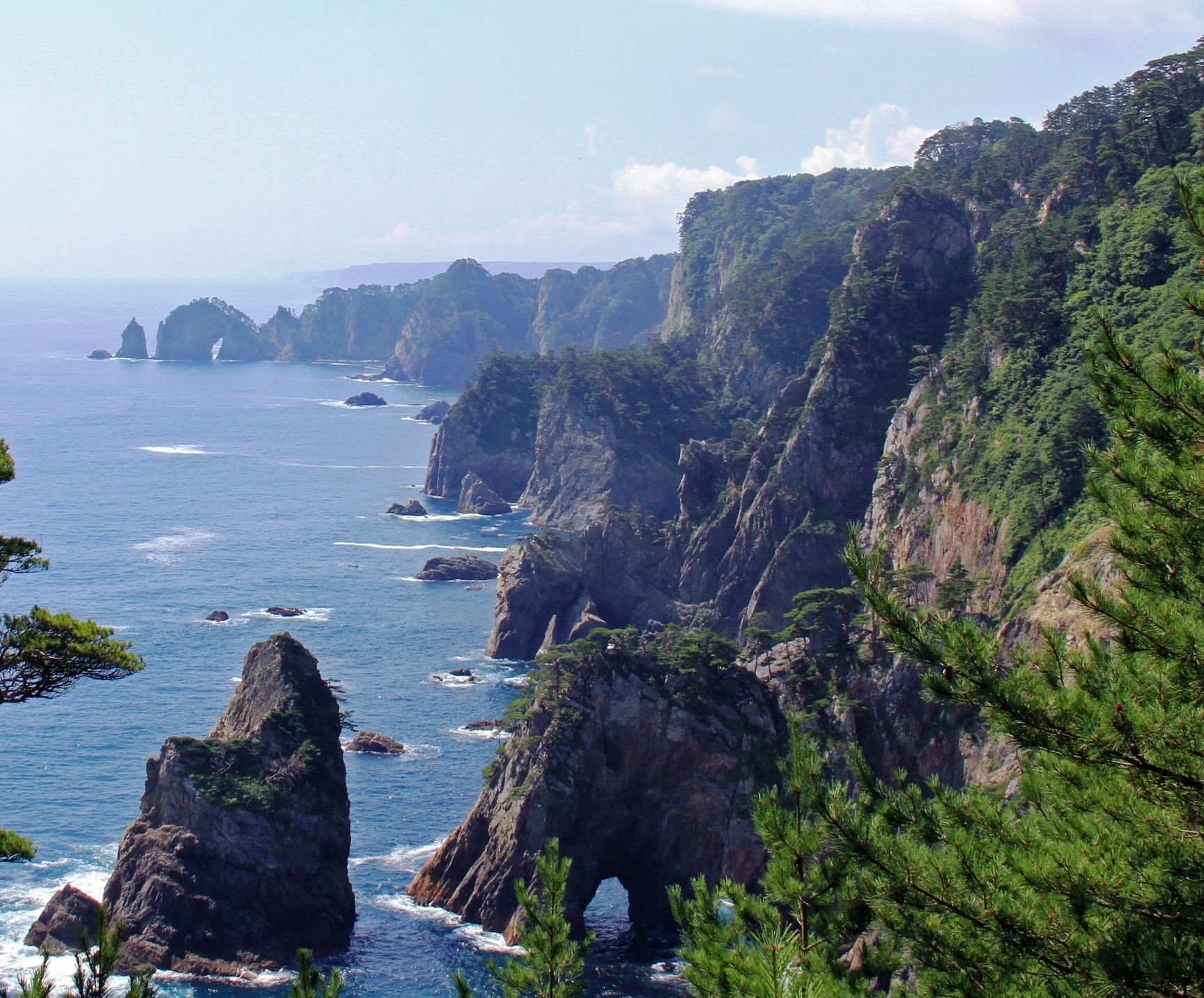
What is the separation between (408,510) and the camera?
477 ft

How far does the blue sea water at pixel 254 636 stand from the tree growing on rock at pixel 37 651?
34.7 m

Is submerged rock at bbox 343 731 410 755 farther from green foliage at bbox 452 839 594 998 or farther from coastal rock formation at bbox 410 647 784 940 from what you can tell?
green foliage at bbox 452 839 594 998

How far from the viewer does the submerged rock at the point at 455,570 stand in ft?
388

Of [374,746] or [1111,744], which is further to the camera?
[374,746]

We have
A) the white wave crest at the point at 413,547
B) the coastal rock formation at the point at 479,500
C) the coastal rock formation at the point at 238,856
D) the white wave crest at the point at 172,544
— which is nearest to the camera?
the coastal rock formation at the point at 238,856

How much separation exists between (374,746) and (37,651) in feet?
194

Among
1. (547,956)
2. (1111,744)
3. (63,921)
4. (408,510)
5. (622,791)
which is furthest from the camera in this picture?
(408,510)

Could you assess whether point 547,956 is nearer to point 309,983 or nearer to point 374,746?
point 309,983

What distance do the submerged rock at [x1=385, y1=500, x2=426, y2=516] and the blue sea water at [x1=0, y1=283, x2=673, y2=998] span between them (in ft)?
6.34

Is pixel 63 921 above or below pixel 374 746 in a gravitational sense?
below

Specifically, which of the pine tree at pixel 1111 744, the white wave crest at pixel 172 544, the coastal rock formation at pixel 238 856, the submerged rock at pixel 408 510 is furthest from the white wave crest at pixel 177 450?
the pine tree at pixel 1111 744

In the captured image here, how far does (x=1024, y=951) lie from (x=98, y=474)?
504 ft

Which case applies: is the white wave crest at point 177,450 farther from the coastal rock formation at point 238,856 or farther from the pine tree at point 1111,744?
the pine tree at point 1111,744

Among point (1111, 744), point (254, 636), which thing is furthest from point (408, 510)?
point (1111, 744)
